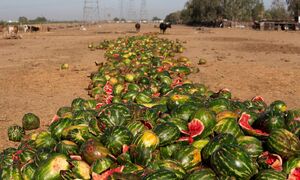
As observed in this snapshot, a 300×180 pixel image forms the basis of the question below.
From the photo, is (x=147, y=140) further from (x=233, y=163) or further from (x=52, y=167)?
(x=52, y=167)

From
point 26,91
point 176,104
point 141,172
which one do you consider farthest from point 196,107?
point 26,91

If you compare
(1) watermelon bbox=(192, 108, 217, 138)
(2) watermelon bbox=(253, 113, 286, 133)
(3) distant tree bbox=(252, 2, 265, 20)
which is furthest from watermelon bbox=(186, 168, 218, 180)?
(3) distant tree bbox=(252, 2, 265, 20)

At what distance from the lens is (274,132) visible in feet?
15.6

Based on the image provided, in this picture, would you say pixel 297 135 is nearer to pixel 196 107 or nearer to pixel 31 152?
pixel 196 107

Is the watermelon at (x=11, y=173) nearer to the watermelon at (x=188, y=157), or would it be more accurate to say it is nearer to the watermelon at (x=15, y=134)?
the watermelon at (x=188, y=157)

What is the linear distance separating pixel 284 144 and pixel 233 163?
828 mm

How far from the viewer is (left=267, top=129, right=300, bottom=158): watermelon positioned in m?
4.57

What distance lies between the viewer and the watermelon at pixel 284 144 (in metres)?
4.57

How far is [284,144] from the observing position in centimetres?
456

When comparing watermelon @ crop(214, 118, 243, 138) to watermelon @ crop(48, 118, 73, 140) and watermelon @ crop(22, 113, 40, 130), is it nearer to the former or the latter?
watermelon @ crop(48, 118, 73, 140)

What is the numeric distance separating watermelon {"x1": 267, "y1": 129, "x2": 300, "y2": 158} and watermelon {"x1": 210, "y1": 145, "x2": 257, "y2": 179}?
19.3 inches

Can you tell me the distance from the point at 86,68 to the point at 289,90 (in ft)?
34.9

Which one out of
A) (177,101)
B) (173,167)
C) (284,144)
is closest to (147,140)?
(173,167)

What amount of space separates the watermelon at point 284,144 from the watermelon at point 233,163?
19.3 inches
